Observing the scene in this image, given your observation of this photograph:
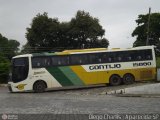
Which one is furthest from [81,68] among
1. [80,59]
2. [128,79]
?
[128,79]

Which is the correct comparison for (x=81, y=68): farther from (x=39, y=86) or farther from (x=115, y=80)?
(x=39, y=86)

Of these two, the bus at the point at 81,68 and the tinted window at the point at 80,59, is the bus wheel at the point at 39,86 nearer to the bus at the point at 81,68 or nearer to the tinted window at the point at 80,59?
the bus at the point at 81,68

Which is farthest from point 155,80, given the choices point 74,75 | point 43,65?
point 43,65

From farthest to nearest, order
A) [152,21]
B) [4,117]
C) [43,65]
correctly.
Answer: [152,21] < [43,65] < [4,117]

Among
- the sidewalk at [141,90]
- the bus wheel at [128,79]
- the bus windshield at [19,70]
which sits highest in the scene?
the bus windshield at [19,70]

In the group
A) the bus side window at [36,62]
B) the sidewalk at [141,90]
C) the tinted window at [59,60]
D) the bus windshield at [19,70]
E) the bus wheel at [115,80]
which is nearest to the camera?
the sidewalk at [141,90]

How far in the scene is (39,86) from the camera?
3550 centimetres

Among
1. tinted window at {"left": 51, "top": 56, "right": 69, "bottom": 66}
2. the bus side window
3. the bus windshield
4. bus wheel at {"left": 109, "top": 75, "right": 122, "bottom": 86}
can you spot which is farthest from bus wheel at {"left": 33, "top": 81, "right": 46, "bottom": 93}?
bus wheel at {"left": 109, "top": 75, "right": 122, "bottom": 86}

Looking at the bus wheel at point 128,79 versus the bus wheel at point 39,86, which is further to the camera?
the bus wheel at point 128,79

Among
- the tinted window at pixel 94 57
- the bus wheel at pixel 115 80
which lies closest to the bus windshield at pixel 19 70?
the tinted window at pixel 94 57

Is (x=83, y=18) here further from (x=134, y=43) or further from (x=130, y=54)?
(x=130, y=54)

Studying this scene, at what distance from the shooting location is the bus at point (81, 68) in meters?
35.2

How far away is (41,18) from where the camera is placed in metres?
67.2

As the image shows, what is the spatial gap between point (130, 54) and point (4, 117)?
2338 centimetres
